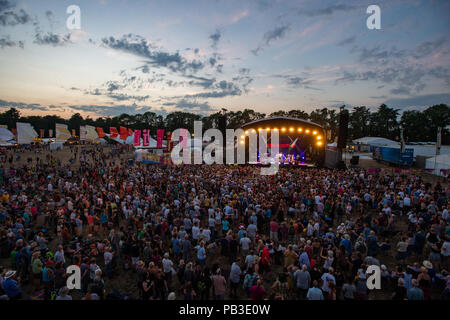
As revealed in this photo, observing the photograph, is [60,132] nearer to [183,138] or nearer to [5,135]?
[5,135]

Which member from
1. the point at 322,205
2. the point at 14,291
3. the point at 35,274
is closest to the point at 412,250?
the point at 322,205

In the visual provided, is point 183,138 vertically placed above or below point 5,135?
below

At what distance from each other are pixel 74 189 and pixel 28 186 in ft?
19.8

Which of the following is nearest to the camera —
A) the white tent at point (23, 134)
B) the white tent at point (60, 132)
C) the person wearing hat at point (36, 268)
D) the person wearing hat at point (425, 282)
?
the person wearing hat at point (425, 282)

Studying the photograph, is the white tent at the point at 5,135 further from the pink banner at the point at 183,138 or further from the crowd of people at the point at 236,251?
the crowd of people at the point at 236,251

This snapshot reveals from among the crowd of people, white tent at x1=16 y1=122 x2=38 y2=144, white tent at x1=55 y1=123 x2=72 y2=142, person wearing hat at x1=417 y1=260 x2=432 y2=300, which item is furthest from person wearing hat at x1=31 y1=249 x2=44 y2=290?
white tent at x1=16 y1=122 x2=38 y2=144

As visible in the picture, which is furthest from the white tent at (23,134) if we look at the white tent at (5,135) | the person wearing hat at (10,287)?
the person wearing hat at (10,287)

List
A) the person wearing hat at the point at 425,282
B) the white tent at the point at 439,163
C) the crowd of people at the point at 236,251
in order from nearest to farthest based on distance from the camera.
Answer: the person wearing hat at the point at 425,282 < the crowd of people at the point at 236,251 < the white tent at the point at 439,163

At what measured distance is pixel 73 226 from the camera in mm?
9180

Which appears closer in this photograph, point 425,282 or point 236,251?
point 425,282

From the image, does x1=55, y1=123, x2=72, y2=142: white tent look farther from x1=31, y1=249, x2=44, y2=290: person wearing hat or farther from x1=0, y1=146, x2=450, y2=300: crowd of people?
x1=31, y1=249, x2=44, y2=290: person wearing hat

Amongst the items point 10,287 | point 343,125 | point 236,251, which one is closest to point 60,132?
point 10,287

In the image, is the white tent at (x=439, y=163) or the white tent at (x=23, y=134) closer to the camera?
the white tent at (x=439, y=163)

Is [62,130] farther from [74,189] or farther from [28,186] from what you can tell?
[74,189]
